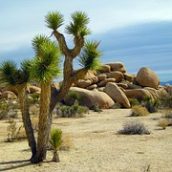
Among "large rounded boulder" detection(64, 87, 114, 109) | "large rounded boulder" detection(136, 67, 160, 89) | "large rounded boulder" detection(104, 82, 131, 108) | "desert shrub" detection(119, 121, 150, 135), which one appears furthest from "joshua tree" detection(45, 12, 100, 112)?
"large rounded boulder" detection(136, 67, 160, 89)

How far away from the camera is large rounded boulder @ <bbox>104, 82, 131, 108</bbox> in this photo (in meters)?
40.5

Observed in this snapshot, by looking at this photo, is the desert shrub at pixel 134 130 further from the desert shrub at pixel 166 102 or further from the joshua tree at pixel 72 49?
the desert shrub at pixel 166 102

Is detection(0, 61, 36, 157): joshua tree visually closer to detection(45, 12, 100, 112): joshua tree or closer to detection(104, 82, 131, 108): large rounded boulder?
detection(45, 12, 100, 112): joshua tree

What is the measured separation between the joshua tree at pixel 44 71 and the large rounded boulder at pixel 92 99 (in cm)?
2458

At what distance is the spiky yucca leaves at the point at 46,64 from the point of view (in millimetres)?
12266

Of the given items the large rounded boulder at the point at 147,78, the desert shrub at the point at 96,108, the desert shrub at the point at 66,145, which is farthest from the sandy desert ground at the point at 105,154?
the large rounded boulder at the point at 147,78

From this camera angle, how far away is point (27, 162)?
1357 cm

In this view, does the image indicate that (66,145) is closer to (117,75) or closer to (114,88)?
(114,88)

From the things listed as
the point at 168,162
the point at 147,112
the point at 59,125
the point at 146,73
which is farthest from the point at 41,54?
the point at 146,73

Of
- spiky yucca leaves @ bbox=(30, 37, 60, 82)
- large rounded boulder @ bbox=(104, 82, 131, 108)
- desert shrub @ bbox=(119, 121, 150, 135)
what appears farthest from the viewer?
large rounded boulder @ bbox=(104, 82, 131, 108)

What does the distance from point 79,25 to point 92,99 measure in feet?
83.0

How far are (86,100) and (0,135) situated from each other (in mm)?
18658

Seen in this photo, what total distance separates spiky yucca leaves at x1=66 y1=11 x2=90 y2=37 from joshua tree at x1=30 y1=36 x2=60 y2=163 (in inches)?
34.3

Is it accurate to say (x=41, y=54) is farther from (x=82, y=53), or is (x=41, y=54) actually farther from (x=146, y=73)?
(x=146, y=73)
